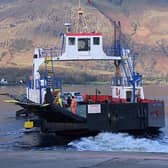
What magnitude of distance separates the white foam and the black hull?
72cm

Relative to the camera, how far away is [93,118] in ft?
121

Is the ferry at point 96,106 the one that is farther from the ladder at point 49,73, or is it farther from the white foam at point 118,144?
the white foam at point 118,144

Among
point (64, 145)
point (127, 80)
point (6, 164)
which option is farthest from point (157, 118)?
point (6, 164)

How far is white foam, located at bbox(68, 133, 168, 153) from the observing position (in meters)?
32.7

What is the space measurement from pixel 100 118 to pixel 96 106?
77 centimetres

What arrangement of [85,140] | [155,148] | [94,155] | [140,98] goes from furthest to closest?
[140,98], [85,140], [155,148], [94,155]

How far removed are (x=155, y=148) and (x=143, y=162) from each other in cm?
1249

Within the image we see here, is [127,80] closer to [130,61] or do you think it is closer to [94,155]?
[130,61]

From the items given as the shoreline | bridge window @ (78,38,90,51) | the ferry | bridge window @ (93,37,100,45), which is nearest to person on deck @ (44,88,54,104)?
the ferry

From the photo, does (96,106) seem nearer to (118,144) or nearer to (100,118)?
(100,118)

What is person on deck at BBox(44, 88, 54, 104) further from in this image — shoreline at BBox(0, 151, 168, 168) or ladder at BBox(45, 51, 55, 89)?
shoreline at BBox(0, 151, 168, 168)

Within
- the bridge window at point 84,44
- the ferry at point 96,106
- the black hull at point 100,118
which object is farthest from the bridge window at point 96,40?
the black hull at point 100,118

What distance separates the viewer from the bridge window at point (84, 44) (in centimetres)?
4362

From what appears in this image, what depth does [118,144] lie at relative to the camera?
34094 mm
